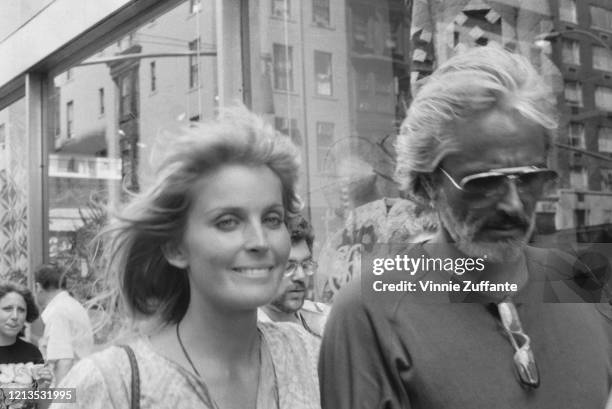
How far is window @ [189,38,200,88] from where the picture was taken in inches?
252

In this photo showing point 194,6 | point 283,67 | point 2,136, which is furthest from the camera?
point 2,136

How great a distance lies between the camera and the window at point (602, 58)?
313cm

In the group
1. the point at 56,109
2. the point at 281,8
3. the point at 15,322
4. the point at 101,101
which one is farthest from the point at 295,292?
the point at 56,109

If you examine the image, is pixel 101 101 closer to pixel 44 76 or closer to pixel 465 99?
pixel 44 76

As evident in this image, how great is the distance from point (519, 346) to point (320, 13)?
425 centimetres

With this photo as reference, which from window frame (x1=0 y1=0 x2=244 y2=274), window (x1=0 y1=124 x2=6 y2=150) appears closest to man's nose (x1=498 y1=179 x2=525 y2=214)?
window frame (x1=0 y1=0 x2=244 y2=274)

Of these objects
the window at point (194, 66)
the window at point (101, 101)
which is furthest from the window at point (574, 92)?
the window at point (101, 101)

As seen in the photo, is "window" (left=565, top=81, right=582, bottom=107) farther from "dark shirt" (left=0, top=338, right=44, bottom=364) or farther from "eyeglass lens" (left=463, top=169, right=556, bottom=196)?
"dark shirt" (left=0, top=338, right=44, bottom=364)

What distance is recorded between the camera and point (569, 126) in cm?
307

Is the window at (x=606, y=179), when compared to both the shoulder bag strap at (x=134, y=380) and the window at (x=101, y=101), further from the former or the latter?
the window at (x=101, y=101)

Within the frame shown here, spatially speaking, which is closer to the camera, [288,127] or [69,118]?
[288,127]

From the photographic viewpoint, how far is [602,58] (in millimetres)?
3164

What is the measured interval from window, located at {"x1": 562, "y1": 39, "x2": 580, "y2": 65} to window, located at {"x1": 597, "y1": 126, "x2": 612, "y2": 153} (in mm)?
304

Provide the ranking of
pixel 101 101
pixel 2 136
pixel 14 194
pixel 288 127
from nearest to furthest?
pixel 288 127 < pixel 101 101 < pixel 14 194 < pixel 2 136
